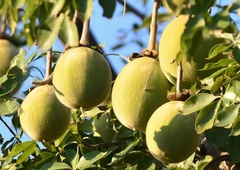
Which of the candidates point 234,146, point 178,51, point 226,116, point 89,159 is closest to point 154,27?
point 178,51

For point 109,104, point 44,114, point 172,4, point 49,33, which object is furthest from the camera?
point 109,104

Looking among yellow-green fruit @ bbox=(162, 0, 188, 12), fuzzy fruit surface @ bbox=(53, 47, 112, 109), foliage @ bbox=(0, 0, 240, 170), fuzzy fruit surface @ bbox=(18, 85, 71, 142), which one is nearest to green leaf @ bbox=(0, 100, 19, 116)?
foliage @ bbox=(0, 0, 240, 170)

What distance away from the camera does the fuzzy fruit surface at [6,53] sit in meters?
1.85

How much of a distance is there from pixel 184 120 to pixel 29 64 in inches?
24.3

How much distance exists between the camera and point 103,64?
144cm

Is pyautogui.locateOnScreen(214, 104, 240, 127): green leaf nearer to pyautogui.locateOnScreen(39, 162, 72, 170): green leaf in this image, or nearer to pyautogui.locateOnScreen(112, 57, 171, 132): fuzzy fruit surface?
pyautogui.locateOnScreen(112, 57, 171, 132): fuzzy fruit surface

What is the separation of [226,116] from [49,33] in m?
0.47

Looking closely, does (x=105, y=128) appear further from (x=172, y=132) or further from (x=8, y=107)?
(x=172, y=132)

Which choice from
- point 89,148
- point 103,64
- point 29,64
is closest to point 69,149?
point 89,148

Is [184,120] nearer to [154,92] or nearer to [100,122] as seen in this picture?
[154,92]

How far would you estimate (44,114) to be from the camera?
151 cm

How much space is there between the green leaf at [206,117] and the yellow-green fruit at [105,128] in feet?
1.57

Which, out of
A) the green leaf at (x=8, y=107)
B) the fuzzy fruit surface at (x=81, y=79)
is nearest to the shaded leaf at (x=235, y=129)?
the fuzzy fruit surface at (x=81, y=79)

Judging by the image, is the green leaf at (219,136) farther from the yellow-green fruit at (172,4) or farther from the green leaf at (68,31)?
the green leaf at (68,31)
